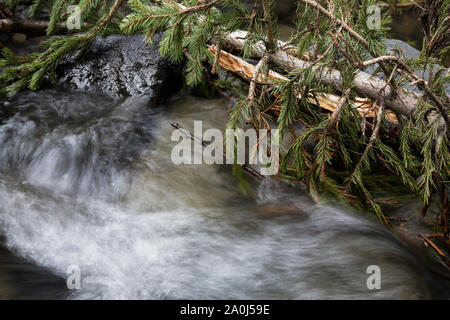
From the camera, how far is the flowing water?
2.56 meters

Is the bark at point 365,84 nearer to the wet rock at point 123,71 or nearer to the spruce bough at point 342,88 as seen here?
the spruce bough at point 342,88

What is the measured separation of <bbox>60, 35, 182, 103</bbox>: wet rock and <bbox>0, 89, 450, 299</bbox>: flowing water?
1.91 feet

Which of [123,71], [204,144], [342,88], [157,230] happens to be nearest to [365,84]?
[342,88]

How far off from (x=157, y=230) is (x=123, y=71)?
7.40 ft

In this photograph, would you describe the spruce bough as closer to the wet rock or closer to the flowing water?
the flowing water

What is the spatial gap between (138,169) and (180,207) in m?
0.56

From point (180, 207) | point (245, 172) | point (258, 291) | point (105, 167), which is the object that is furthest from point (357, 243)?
point (105, 167)

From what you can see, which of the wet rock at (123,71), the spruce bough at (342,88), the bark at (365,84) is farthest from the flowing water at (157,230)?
the bark at (365,84)

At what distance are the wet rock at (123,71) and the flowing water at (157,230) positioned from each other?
23.0 inches

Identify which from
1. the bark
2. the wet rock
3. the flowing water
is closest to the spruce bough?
the bark

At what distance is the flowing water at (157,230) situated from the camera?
2559 mm

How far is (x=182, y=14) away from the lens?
2.68 meters
